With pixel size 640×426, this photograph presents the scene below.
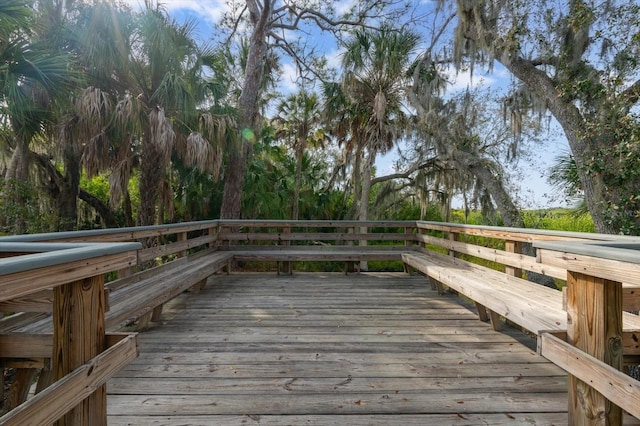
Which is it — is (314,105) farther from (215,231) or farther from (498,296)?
(498,296)

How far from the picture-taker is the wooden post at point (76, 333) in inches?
50.7

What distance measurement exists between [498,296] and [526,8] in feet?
25.7

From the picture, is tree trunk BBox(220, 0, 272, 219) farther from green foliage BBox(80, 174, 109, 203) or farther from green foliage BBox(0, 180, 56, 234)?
green foliage BBox(80, 174, 109, 203)

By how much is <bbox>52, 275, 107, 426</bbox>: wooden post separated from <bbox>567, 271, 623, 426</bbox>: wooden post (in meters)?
2.17

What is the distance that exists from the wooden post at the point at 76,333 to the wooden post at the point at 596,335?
7.11ft

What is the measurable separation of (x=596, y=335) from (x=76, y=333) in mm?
2211

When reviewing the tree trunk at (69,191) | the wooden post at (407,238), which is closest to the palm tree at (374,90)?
the wooden post at (407,238)

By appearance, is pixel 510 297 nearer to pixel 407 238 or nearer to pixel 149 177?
pixel 407 238

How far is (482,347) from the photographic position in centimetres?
279

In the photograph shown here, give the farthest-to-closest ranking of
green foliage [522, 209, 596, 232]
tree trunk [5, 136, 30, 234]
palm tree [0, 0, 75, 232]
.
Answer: green foliage [522, 209, 596, 232] → tree trunk [5, 136, 30, 234] → palm tree [0, 0, 75, 232]

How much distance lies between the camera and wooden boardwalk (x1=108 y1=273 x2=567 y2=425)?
1864 millimetres

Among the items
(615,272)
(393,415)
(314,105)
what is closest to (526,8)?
(314,105)

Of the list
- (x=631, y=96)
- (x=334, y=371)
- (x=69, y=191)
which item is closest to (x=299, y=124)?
(x=69, y=191)

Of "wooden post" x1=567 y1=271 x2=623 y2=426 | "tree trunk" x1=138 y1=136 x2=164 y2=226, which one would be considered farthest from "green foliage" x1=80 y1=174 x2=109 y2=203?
"wooden post" x1=567 y1=271 x2=623 y2=426
